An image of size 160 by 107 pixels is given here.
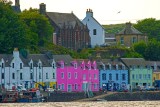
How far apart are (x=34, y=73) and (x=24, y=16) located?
79.3ft

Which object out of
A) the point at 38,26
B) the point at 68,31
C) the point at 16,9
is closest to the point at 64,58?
the point at 38,26

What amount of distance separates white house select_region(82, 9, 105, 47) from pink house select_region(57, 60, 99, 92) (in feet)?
90.6

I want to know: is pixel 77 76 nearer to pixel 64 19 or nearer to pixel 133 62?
pixel 133 62

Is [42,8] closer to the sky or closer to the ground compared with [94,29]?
closer to the sky

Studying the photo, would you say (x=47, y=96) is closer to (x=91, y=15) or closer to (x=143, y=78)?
(x=143, y=78)

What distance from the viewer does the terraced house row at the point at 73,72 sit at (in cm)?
14900

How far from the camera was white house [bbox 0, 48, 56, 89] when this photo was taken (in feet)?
486

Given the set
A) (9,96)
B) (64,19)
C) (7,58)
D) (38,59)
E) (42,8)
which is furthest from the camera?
(64,19)

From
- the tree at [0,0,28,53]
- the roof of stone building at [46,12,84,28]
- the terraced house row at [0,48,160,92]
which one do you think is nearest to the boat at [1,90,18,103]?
the terraced house row at [0,48,160,92]

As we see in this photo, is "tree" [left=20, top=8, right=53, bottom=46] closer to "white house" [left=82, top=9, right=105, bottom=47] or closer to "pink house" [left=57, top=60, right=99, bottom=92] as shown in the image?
"pink house" [left=57, top=60, right=99, bottom=92]

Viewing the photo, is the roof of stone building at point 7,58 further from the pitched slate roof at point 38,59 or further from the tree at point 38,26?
the tree at point 38,26

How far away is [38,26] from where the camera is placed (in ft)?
561

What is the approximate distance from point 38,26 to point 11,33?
14.0m

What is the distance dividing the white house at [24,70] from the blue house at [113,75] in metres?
12.1
